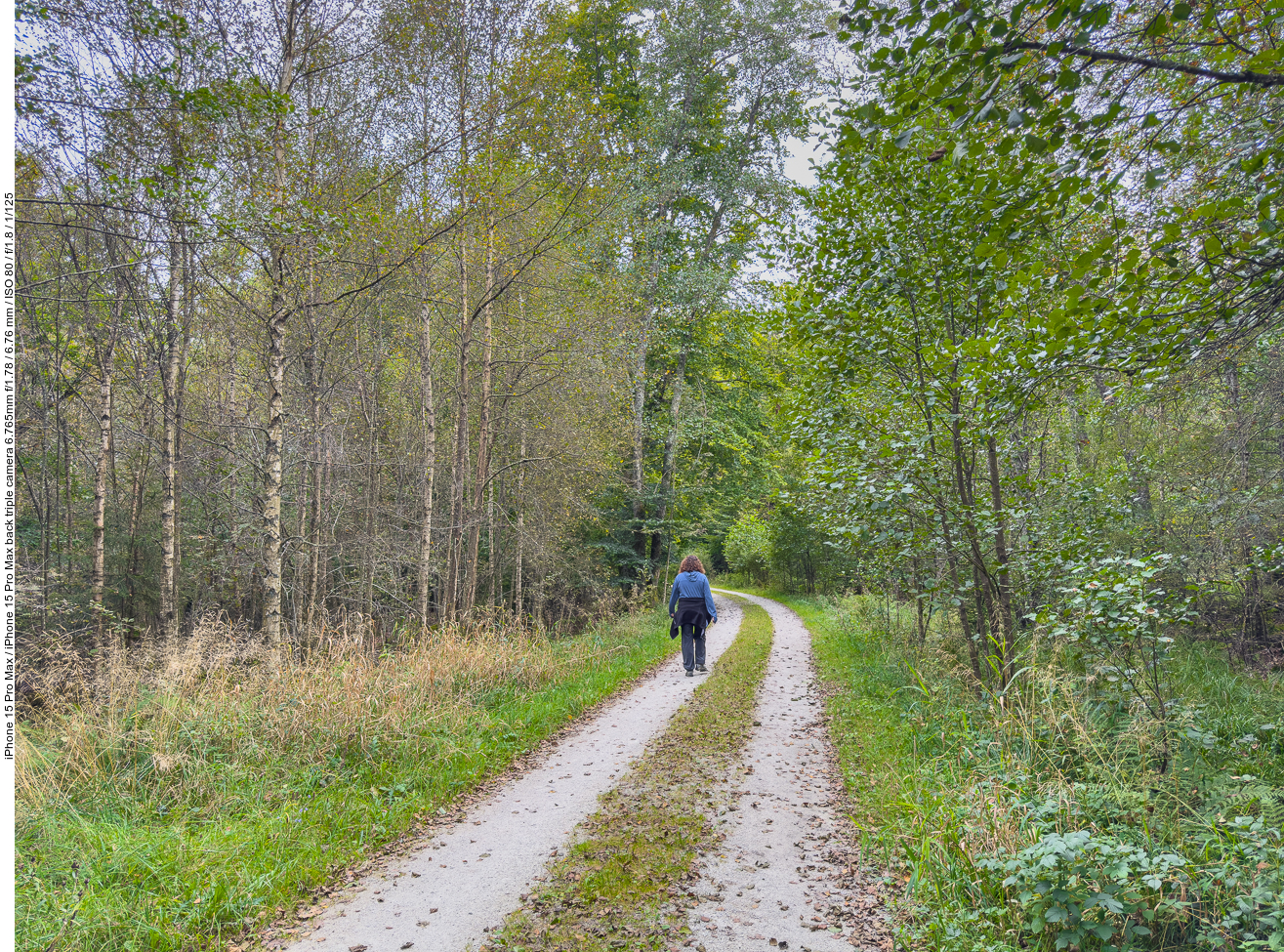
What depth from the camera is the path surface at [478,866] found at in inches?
126

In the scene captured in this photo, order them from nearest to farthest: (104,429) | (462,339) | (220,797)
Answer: (220,797), (462,339), (104,429)

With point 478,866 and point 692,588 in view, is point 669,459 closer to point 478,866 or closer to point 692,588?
point 692,588

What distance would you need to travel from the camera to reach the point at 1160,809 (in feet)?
11.4

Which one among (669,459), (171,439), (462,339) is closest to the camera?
(462,339)

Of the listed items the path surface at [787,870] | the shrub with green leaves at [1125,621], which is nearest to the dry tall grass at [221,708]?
the path surface at [787,870]

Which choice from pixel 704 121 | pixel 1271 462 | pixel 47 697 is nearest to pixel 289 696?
pixel 47 697

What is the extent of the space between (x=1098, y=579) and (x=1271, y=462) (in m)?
7.62

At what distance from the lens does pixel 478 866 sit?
12.7 feet

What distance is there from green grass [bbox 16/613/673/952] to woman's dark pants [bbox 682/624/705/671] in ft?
9.72

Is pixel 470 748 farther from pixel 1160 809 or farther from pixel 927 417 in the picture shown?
pixel 927 417

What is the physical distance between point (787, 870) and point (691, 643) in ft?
19.0

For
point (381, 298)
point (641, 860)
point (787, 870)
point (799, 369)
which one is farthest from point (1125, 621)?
point (381, 298)

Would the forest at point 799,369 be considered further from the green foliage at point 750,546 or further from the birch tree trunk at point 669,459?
the green foliage at point 750,546

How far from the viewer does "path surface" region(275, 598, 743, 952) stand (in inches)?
126
